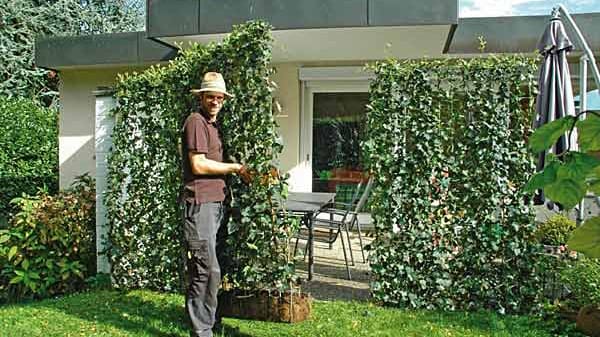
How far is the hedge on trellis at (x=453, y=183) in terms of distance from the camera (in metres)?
4.27

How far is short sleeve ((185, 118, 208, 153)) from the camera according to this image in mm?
3638

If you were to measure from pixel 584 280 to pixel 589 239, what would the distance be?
3636 millimetres

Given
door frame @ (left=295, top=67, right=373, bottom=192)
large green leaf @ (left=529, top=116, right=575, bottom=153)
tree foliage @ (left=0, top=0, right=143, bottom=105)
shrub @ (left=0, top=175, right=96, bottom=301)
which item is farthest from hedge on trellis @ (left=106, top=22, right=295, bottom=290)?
tree foliage @ (left=0, top=0, right=143, bottom=105)

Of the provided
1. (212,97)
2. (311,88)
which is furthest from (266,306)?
(311,88)

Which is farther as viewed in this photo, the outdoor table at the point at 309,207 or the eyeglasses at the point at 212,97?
the outdoor table at the point at 309,207

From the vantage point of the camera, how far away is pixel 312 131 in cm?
889

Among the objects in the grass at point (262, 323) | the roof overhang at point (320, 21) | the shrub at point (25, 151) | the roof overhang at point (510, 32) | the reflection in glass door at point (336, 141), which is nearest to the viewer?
the grass at point (262, 323)

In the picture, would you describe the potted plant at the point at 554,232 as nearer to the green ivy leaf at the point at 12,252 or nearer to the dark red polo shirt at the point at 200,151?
the dark red polo shirt at the point at 200,151

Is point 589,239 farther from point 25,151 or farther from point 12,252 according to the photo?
point 25,151

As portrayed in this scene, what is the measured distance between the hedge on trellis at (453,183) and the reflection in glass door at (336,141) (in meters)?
4.42

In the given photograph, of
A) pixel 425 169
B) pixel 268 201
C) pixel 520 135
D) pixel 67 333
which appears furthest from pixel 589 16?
pixel 67 333

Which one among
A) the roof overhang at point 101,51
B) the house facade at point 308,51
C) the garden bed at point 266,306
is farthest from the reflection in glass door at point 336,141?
the garden bed at point 266,306

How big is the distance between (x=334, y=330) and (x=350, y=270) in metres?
2.00

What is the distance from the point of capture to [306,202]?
5973mm
